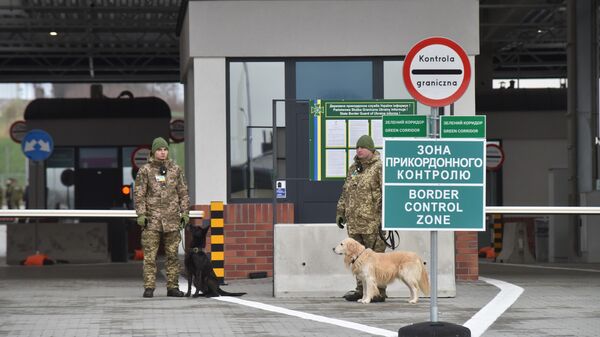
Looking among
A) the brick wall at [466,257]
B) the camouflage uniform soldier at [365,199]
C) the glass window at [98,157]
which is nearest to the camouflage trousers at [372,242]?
the camouflage uniform soldier at [365,199]

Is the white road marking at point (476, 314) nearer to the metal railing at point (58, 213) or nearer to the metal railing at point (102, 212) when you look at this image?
the metal railing at point (102, 212)

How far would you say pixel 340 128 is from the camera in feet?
56.8

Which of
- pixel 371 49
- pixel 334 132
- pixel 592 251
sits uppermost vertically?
pixel 371 49

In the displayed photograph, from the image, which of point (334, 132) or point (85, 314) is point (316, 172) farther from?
point (85, 314)

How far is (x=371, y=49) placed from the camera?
1891cm

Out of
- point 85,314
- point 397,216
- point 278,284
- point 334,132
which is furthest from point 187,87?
point 397,216

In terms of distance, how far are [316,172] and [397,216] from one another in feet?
22.7

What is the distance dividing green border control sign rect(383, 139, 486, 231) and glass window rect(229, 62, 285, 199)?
868 centimetres

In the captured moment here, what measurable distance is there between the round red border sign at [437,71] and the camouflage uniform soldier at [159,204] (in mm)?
4078

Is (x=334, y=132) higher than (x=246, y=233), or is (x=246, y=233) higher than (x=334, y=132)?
(x=334, y=132)

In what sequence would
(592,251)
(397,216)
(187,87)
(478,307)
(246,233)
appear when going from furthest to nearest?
1. (592,251)
2. (187,87)
3. (246,233)
4. (478,307)
5. (397,216)

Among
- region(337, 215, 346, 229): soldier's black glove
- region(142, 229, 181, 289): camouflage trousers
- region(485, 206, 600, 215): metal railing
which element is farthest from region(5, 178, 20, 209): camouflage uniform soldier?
region(337, 215, 346, 229): soldier's black glove

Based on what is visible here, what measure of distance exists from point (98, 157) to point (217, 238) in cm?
1948

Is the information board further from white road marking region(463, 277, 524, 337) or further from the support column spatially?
white road marking region(463, 277, 524, 337)
